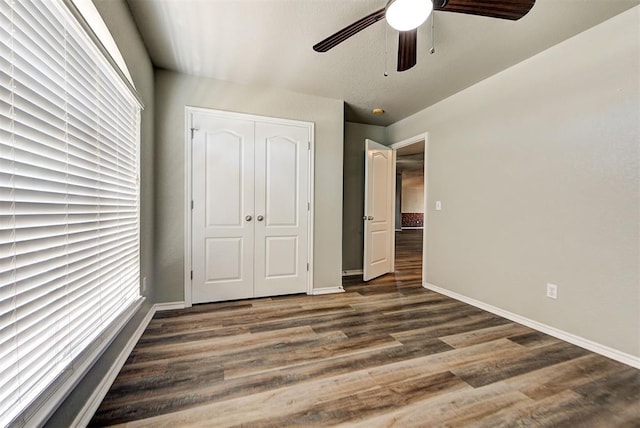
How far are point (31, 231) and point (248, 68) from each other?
7.63 feet

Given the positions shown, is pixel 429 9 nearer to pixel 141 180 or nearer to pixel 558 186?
pixel 558 186

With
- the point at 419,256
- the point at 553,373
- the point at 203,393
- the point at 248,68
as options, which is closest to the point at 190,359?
the point at 203,393

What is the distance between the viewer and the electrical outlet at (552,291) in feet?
7.38

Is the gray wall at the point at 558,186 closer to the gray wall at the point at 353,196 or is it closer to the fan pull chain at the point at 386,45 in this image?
the fan pull chain at the point at 386,45

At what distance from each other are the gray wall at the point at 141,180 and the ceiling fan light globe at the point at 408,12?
159cm

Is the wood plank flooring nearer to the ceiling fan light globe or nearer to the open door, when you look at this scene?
the open door

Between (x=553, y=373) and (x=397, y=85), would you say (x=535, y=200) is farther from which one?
(x=397, y=85)

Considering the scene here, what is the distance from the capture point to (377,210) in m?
3.99

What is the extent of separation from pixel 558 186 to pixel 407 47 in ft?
5.77

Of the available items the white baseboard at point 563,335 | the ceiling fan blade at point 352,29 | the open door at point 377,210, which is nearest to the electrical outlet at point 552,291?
the white baseboard at point 563,335

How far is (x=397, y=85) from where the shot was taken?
296 cm

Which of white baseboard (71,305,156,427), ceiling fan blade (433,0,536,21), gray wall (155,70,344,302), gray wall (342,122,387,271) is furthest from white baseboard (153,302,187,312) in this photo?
ceiling fan blade (433,0,536,21)

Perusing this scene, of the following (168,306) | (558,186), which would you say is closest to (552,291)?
(558,186)

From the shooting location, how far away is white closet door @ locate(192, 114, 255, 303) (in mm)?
2867
